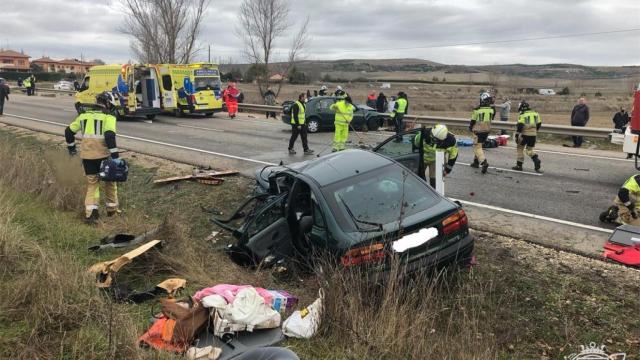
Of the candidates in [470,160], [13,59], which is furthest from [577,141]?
[13,59]

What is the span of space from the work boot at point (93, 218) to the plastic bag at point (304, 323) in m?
4.64

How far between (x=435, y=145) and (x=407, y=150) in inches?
17.1

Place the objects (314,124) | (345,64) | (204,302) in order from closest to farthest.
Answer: (204,302), (314,124), (345,64)

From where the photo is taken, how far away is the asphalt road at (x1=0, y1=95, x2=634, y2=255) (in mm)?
8352

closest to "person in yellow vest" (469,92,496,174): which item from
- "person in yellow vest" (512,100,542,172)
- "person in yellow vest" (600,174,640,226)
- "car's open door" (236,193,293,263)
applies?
"person in yellow vest" (512,100,542,172)

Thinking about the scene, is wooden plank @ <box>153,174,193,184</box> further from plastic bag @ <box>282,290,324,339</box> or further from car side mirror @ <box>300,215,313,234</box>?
plastic bag @ <box>282,290,324,339</box>

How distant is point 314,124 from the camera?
1848 centimetres

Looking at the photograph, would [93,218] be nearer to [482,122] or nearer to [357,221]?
[357,221]

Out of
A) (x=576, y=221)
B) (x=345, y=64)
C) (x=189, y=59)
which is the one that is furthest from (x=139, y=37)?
(x=345, y=64)

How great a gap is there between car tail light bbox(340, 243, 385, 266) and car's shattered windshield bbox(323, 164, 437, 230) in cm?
27

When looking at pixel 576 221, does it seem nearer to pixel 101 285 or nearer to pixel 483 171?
pixel 483 171

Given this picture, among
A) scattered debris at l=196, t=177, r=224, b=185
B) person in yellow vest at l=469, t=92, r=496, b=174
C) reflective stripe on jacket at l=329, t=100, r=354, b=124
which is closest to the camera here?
scattered debris at l=196, t=177, r=224, b=185

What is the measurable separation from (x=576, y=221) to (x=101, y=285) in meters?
6.32

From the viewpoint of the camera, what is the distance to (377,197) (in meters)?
5.02
